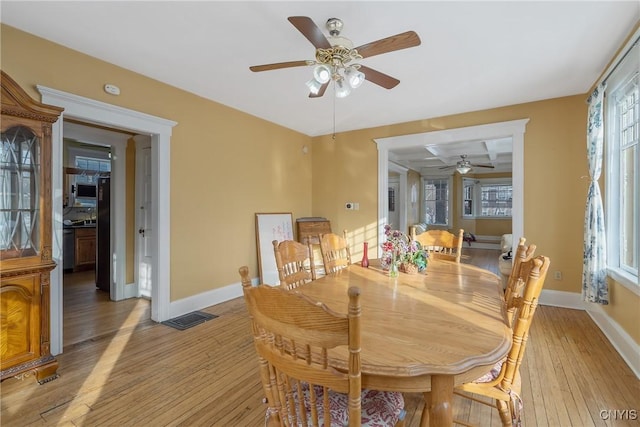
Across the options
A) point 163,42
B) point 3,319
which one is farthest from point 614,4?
point 3,319

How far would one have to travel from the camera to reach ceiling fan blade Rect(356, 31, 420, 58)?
5.99 feet

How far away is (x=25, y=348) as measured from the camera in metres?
2.10

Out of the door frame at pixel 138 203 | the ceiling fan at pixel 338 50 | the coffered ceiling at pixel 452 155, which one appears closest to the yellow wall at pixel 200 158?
the door frame at pixel 138 203

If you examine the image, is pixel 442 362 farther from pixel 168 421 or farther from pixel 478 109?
pixel 478 109

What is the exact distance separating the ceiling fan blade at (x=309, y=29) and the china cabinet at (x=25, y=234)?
6.43 ft

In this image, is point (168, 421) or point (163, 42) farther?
point (163, 42)

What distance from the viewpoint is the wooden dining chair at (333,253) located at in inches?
96.6

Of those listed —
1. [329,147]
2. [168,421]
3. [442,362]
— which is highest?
[329,147]

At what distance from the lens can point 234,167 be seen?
414cm

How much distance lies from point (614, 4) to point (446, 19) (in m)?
1.10

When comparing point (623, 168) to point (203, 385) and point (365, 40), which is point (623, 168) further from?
point (203, 385)

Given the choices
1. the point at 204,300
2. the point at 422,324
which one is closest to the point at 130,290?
the point at 204,300

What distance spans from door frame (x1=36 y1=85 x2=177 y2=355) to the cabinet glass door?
26cm

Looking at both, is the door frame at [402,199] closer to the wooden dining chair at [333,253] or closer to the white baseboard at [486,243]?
the white baseboard at [486,243]
